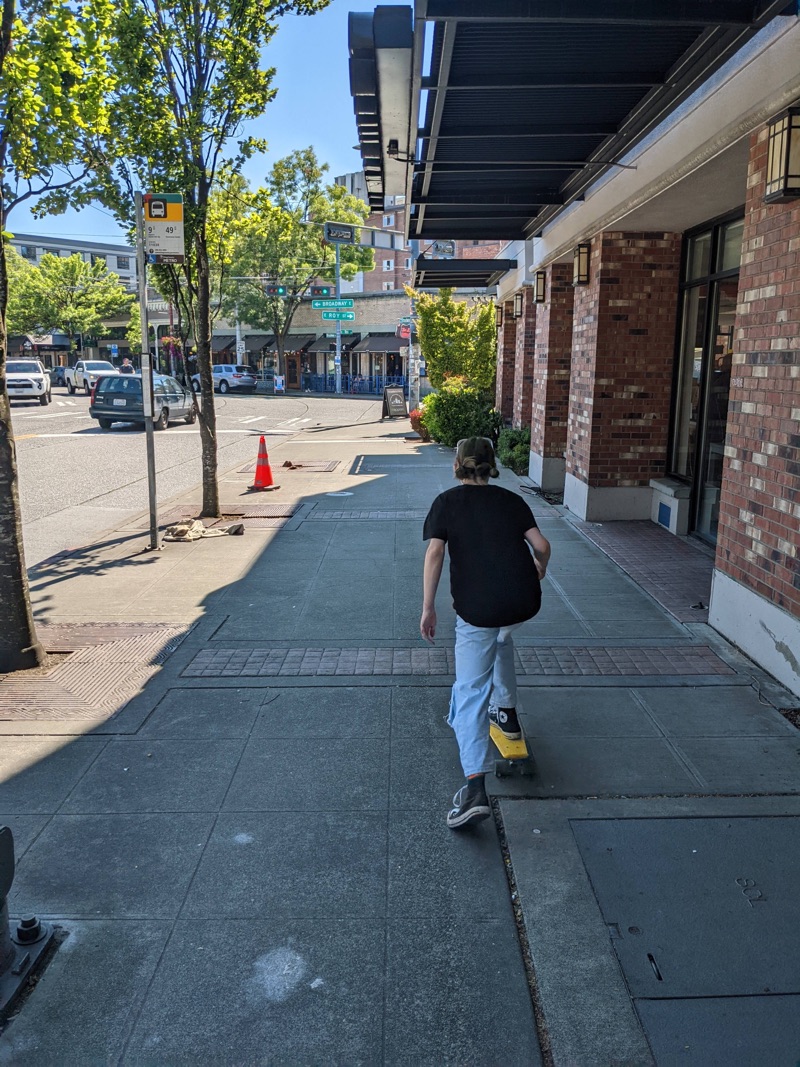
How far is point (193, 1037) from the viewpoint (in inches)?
110

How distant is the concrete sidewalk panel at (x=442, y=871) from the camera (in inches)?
135

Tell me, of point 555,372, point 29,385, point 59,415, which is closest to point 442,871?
point 555,372

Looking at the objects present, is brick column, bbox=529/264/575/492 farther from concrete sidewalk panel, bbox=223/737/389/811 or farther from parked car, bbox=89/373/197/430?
parked car, bbox=89/373/197/430

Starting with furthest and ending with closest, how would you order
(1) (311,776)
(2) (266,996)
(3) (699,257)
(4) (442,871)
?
(3) (699,257)
(1) (311,776)
(4) (442,871)
(2) (266,996)

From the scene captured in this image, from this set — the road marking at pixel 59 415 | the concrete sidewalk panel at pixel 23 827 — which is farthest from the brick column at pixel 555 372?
the road marking at pixel 59 415

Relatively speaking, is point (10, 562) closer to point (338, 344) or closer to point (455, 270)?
point (455, 270)

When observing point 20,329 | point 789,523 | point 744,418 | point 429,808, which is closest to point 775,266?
point 744,418

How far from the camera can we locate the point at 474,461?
Result: 4129 millimetres

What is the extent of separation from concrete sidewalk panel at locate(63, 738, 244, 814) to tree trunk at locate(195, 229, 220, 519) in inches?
236

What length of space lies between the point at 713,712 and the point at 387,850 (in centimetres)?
235

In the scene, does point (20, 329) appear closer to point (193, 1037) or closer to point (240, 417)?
point (240, 417)

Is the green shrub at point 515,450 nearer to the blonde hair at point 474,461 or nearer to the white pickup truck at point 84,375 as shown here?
Result: the blonde hair at point 474,461

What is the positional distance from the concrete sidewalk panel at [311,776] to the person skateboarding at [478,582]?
0.50 meters

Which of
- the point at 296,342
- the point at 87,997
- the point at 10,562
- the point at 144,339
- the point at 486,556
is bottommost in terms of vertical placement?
the point at 87,997
